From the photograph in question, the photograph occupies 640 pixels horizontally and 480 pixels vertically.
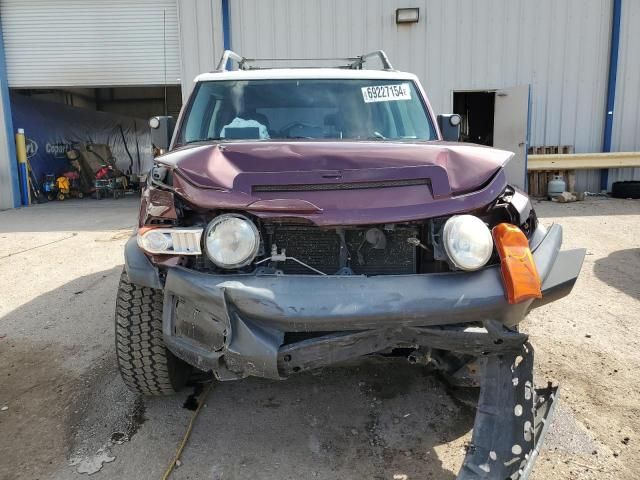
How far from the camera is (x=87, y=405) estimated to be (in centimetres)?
278

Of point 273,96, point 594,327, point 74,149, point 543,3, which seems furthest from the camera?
point 74,149

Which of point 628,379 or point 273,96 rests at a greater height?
point 273,96

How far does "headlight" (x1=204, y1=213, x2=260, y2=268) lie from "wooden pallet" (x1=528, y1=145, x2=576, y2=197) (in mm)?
10003

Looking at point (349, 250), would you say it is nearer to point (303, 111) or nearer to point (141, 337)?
point (141, 337)

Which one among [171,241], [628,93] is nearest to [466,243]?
[171,241]

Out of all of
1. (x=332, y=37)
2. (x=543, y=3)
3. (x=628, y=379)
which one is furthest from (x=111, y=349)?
(x=543, y=3)

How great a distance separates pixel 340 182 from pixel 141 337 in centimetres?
127

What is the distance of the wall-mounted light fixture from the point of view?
33.5 feet

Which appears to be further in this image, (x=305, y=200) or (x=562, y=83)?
(x=562, y=83)

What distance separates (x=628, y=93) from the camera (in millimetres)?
10727

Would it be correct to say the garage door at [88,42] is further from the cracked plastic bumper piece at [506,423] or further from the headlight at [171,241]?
the cracked plastic bumper piece at [506,423]

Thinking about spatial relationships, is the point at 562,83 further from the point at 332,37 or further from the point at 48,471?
the point at 48,471

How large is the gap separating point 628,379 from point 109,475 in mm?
2829

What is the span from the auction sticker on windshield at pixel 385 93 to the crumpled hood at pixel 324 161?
47.5 inches
